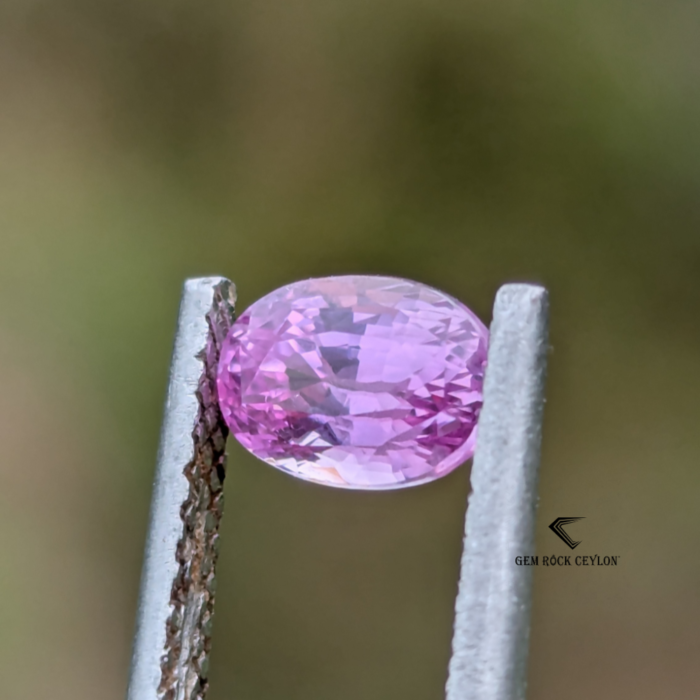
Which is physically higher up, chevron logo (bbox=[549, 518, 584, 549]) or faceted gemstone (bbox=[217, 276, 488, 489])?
faceted gemstone (bbox=[217, 276, 488, 489])

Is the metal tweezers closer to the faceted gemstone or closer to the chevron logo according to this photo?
the faceted gemstone

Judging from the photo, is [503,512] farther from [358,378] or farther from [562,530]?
[562,530]

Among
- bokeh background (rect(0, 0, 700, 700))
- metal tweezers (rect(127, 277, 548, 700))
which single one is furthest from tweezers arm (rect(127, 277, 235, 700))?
bokeh background (rect(0, 0, 700, 700))

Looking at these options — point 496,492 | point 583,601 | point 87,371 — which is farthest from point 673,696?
point 87,371

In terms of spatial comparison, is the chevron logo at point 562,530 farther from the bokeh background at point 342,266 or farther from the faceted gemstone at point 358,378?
the faceted gemstone at point 358,378

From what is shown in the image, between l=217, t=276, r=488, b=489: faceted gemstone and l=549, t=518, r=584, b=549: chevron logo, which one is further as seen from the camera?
l=549, t=518, r=584, b=549: chevron logo

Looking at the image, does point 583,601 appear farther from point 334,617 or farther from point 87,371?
point 87,371
